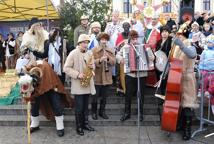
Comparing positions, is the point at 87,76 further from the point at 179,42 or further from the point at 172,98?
the point at 179,42

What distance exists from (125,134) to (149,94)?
199cm

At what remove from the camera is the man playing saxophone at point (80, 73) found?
820cm

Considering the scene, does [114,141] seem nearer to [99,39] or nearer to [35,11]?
[99,39]

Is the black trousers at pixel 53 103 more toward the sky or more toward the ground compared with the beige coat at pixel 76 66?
more toward the ground

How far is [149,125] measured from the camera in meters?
9.04

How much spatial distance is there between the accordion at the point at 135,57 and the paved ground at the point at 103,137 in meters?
1.28

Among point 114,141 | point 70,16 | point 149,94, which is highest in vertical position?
point 70,16

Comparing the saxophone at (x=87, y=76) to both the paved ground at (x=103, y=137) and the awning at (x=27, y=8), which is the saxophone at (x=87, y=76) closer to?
the paved ground at (x=103, y=137)

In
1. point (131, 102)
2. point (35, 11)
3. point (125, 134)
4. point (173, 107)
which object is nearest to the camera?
point (173, 107)

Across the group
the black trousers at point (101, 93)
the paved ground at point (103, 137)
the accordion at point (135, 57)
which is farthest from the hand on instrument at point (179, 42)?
the black trousers at point (101, 93)

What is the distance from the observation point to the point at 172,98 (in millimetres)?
7820

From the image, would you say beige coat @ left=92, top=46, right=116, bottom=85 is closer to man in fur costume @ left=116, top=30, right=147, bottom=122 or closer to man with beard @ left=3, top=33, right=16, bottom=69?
man in fur costume @ left=116, top=30, right=147, bottom=122

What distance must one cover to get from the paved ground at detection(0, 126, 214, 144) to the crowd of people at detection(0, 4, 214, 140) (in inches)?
7.5

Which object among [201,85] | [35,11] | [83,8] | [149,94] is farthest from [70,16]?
[201,85]
